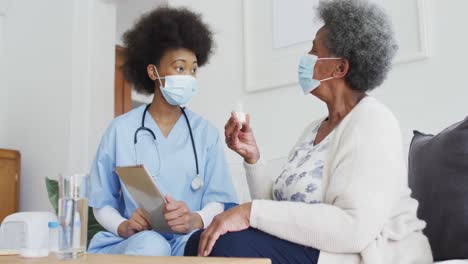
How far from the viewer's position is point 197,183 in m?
1.70

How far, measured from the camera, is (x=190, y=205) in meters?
1.71

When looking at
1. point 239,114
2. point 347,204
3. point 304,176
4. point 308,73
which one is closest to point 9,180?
point 239,114

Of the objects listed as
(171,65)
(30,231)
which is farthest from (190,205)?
(30,231)

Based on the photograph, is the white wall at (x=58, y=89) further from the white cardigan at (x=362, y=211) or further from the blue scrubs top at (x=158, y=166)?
the white cardigan at (x=362, y=211)

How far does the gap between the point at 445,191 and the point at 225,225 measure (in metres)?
0.53

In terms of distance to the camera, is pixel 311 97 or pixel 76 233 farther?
pixel 311 97

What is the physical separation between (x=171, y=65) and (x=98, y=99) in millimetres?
1362

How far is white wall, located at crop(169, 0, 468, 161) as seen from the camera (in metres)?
1.82

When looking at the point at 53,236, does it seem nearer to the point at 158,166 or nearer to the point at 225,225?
the point at 225,225

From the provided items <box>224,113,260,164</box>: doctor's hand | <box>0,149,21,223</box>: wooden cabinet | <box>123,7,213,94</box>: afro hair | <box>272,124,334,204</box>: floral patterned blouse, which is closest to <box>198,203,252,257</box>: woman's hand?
A: <box>272,124,334,204</box>: floral patterned blouse

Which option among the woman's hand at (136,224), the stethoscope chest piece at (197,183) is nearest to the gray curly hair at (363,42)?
the stethoscope chest piece at (197,183)

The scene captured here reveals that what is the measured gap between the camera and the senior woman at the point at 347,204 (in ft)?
3.72

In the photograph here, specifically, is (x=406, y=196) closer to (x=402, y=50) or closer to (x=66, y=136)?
(x=402, y=50)

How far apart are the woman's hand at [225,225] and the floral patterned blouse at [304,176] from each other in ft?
0.58
